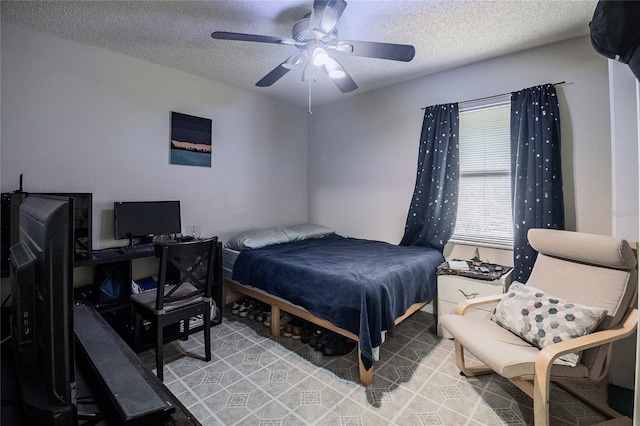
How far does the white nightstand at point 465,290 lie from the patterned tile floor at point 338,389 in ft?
1.02

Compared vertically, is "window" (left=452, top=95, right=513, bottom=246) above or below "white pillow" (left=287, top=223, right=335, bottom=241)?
above

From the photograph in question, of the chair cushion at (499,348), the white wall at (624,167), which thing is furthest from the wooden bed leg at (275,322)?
the white wall at (624,167)

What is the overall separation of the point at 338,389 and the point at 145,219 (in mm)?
2204

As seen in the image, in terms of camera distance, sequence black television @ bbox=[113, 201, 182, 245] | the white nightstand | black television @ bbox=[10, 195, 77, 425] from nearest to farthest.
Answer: black television @ bbox=[10, 195, 77, 425] → the white nightstand → black television @ bbox=[113, 201, 182, 245]

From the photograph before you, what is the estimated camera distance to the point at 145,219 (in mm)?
2711

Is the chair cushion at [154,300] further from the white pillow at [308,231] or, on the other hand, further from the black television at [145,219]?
the white pillow at [308,231]

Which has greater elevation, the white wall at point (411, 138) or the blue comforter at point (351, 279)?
the white wall at point (411, 138)

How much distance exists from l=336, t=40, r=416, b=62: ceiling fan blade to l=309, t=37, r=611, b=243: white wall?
4.73 ft

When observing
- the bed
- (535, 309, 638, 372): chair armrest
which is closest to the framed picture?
the bed

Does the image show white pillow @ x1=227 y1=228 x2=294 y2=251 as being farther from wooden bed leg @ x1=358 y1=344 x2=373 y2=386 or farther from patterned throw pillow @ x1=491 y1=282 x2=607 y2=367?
patterned throw pillow @ x1=491 y1=282 x2=607 y2=367

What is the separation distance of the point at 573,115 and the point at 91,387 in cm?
344

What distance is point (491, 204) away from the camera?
2.87m

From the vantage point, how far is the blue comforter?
1.94 m

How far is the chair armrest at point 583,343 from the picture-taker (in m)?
1.42
